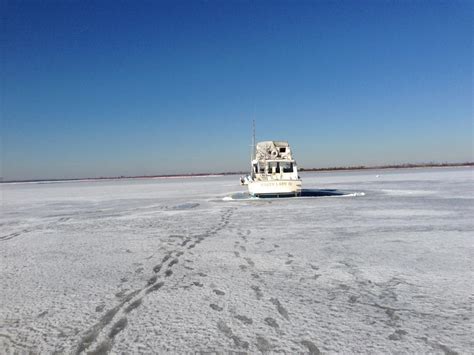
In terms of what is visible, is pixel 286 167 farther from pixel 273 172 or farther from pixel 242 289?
pixel 242 289

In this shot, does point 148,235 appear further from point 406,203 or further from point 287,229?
point 406,203

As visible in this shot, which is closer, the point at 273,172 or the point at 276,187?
the point at 276,187

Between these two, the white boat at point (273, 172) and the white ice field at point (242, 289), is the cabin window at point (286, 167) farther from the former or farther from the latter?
the white ice field at point (242, 289)

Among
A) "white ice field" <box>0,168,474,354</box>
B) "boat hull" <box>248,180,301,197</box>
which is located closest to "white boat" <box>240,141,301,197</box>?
"boat hull" <box>248,180,301,197</box>

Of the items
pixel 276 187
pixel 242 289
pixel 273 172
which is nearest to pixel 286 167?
pixel 273 172

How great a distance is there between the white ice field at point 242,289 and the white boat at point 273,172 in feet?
28.7

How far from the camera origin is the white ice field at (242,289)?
3.29 meters

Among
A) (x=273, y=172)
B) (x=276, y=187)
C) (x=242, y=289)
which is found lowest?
(x=242, y=289)

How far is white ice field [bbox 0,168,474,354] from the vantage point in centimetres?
329

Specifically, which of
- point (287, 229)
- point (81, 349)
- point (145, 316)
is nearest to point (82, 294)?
point (145, 316)

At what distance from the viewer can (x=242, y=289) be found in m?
4.61

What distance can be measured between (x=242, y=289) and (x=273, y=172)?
1475 cm

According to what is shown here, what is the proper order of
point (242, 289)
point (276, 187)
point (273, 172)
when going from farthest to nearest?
point (273, 172) < point (276, 187) < point (242, 289)

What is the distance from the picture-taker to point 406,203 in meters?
13.7
